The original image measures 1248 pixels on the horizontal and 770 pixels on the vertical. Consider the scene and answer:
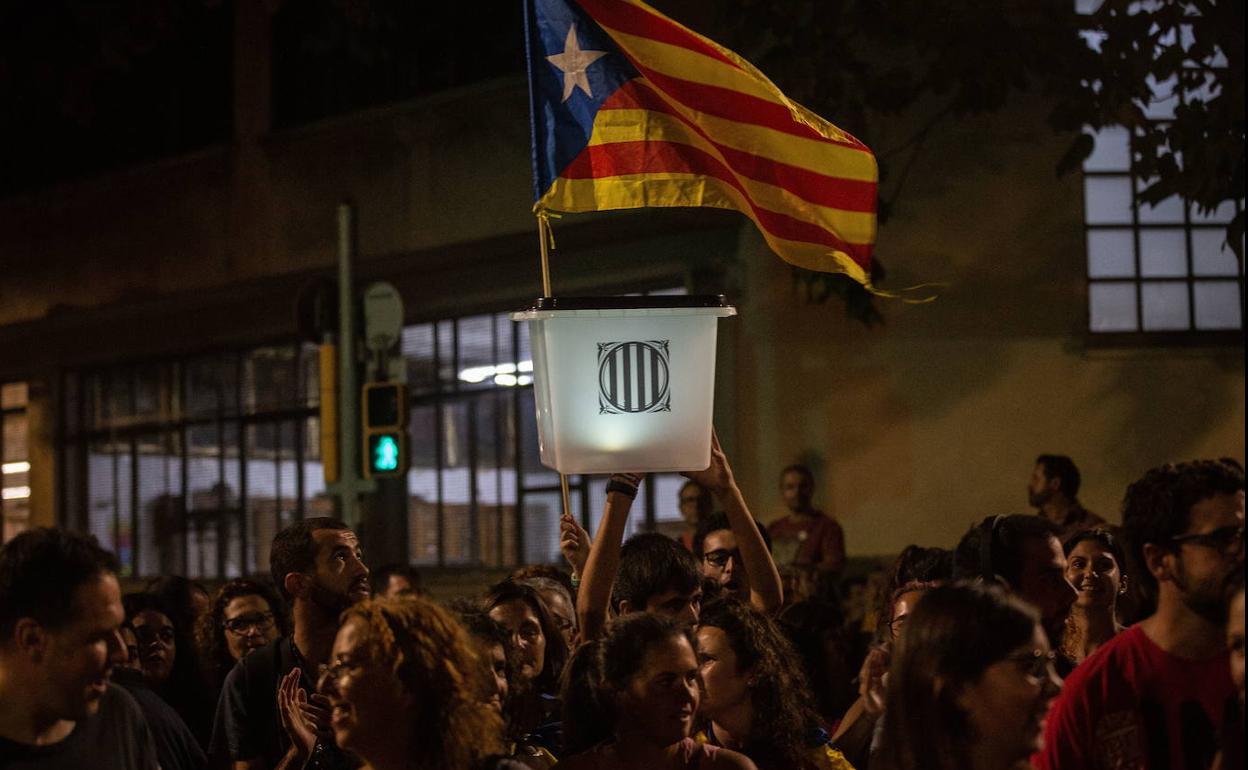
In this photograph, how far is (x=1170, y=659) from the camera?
4023 millimetres

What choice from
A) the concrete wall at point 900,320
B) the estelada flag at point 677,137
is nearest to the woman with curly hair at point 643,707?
the estelada flag at point 677,137

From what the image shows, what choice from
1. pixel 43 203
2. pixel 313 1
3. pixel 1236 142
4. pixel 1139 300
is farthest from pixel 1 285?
pixel 1236 142

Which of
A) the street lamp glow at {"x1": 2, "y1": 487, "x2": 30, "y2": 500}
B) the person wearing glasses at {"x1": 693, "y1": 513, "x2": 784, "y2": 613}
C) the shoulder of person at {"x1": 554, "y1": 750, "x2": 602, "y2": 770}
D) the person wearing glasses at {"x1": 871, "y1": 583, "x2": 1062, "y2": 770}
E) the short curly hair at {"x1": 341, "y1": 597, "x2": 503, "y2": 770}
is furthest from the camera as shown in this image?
the street lamp glow at {"x1": 2, "y1": 487, "x2": 30, "y2": 500}

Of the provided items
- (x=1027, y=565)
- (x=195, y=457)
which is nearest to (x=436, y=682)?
(x=1027, y=565)

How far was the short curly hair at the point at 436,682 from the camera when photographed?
394 centimetres

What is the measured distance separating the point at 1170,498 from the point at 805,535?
24.4 feet

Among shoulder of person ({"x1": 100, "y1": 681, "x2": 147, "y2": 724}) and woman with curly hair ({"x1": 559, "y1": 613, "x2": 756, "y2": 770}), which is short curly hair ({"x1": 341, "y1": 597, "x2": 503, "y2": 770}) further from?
shoulder of person ({"x1": 100, "y1": 681, "x2": 147, "y2": 724})

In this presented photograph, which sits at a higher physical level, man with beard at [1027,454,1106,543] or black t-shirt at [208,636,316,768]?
man with beard at [1027,454,1106,543]

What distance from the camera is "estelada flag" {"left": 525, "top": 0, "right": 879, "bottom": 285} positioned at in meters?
6.34

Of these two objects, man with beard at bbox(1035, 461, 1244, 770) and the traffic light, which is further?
the traffic light

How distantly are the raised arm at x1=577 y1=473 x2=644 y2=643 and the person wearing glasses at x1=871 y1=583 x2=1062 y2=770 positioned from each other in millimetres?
1919

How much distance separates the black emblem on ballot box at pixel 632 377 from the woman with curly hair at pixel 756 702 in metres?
0.80

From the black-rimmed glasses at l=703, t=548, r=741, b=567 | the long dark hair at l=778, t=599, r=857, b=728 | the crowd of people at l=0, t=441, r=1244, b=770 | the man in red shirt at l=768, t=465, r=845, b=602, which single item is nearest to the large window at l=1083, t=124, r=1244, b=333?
the man in red shirt at l=768, t=465, r=845, b=602

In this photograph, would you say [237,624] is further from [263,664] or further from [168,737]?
[168,737]
